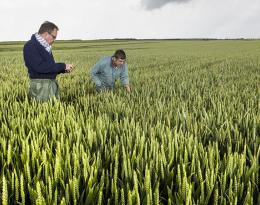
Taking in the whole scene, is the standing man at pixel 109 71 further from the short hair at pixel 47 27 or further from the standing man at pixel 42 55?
the short hair at pixel 47 27

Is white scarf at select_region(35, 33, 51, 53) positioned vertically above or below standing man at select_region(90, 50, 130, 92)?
above

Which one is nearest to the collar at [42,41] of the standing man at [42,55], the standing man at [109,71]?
the standing man at [42,55]

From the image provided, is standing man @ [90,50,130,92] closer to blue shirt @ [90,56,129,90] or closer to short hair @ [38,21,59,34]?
blue shirt @ [90,56,129,90]

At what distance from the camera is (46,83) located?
5387mm

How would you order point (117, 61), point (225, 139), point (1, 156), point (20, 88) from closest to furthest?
point (1, 156) → point (225, 139) → point (117, 61) → point (20, 88)

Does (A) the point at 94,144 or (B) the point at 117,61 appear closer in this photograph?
(A) the point at 94,144

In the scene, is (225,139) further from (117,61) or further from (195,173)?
(117,61)

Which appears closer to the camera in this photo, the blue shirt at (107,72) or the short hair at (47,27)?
the short hair at (47,27)

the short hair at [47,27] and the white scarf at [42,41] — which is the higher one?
the short hair at [47,27]

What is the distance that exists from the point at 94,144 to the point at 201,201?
4.67 ft

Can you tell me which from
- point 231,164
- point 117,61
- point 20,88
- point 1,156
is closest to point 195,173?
point 231,164

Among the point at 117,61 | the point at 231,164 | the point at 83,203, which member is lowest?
the point at 83,203

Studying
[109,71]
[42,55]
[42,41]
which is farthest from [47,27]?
[109,71]

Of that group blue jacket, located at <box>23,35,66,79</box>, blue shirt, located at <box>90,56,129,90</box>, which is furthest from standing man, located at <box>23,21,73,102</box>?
blue shirt, located at <box>90,56,129,90</box>
